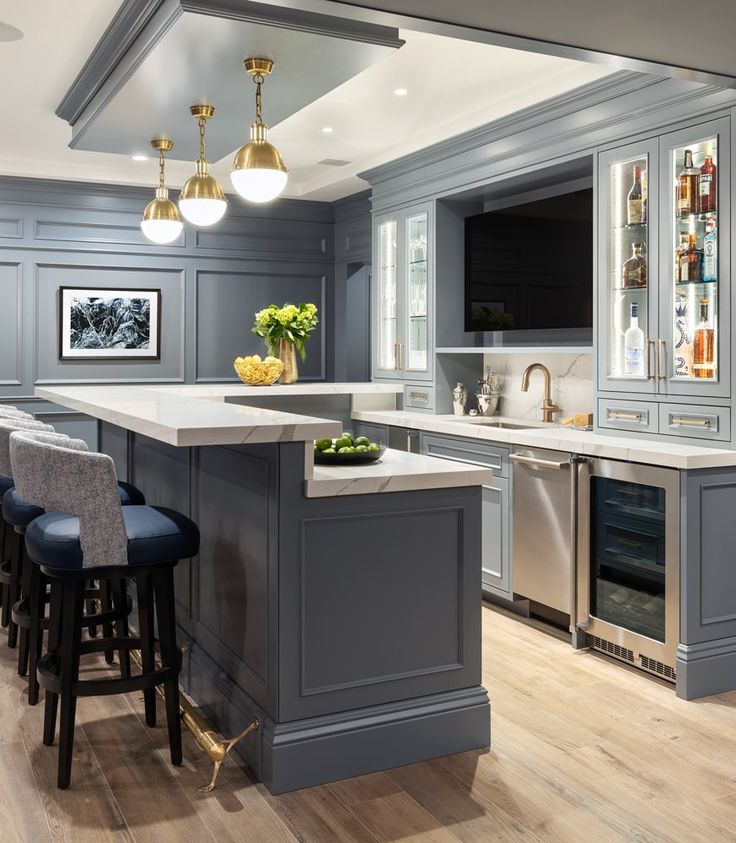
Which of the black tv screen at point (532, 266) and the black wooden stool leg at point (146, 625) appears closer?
the black wooden stool leg at point (146, 625)

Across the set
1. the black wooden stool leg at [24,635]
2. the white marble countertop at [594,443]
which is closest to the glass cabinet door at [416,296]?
the white marble countertop at [594,443]

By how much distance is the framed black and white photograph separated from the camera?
6.89 m

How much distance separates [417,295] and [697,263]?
7.74 feet

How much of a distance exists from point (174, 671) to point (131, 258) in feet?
16.2

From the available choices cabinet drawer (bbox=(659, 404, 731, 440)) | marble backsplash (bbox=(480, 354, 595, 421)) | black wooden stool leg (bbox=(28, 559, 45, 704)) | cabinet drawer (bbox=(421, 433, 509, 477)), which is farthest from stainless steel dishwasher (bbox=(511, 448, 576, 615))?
black wooden stool leg (bbox=(28, 559, 45, 704))

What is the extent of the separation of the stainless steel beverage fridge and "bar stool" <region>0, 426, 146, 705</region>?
6.37 feet

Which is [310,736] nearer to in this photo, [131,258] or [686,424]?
[686,424]

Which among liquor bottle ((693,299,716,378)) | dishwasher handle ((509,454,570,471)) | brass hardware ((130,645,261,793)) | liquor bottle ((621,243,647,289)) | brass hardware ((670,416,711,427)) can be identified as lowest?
brass hardware ((130,645,261,793))

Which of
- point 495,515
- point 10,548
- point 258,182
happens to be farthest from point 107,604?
point 495,515

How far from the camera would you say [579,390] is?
4.97 meters

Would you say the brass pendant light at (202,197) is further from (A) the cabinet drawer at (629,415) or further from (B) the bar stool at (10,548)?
(A) the cabinet drawer at (629,415)

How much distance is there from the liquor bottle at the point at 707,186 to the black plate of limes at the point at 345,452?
175 cm

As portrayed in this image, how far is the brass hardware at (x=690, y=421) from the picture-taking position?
12.0ft

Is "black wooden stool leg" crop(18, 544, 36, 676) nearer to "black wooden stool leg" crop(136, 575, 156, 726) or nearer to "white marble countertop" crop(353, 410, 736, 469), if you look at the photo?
"black wooden stool leg" crop(136, 575, 156, 726)
